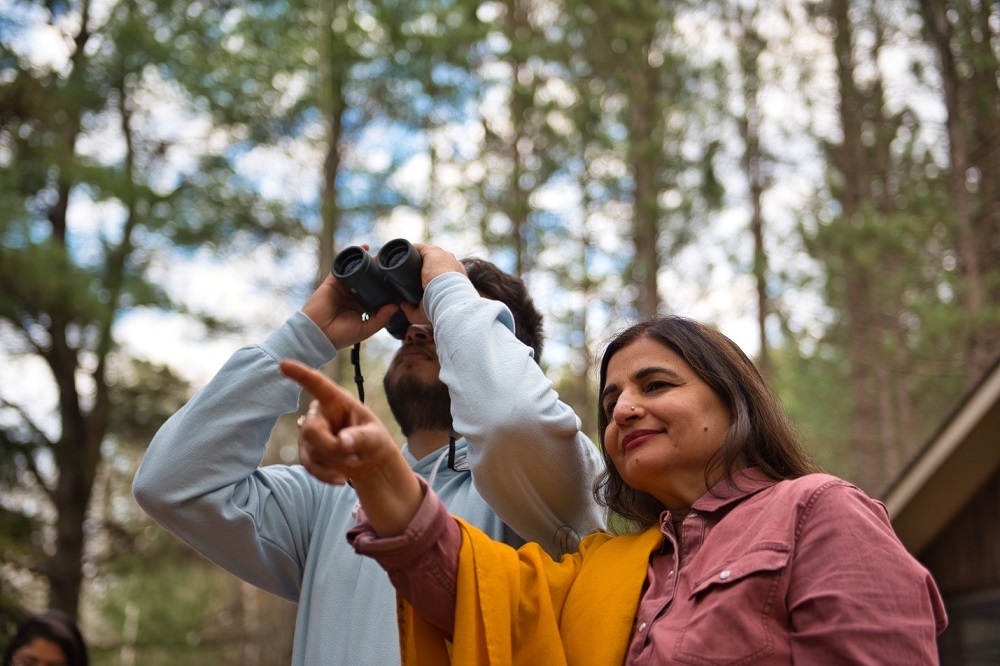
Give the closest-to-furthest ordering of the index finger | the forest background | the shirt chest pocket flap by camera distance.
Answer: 1. the index finger
2. the shirt chest pocket flap
3. the forest background

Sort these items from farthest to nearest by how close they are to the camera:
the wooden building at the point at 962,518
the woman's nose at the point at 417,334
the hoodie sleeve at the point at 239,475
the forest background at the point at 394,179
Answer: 1. the forest background at the point at 394,179
2. the wooden building at the point at 962,518
3. the woman's nose at the point at 417,334
4. the hoodie sleeve at the point at 239,475

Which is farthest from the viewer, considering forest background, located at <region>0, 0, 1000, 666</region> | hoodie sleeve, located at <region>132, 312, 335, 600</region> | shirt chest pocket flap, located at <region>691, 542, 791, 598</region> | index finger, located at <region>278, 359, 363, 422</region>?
forest background, located at <region>0, 0, 1000, 666</region>

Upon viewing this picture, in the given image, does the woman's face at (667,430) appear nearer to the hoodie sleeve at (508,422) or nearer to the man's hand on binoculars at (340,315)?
the hoodie sleeve at (508,422)

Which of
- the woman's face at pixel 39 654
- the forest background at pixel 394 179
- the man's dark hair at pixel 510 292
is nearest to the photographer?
the man's dark hair at pixel 510 292

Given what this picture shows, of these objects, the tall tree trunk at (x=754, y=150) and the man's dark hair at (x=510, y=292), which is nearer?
the man's dark hair at (x=510, y=292)

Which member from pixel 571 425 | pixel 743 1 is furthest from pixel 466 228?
pixel 571 425

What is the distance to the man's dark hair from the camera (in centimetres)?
213

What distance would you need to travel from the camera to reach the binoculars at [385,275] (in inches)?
75.3

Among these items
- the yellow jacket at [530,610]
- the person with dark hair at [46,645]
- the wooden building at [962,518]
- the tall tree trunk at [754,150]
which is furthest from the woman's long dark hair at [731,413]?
the tall tree trunk at [754,150]

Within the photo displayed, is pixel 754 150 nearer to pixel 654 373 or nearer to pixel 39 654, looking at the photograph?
pixel 39 654

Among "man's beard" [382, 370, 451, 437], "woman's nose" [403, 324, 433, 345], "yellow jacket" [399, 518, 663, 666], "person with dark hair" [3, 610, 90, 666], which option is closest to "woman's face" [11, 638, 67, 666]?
"person with dark hair" [3, 610, 90, 666]

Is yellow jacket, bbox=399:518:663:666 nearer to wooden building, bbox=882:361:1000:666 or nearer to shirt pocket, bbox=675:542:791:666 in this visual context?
shirt pocket, bbox=675:542:791:666

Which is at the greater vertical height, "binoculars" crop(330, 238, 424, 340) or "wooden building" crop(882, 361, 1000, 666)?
"binoculars" crop(330, 238, 424, 340)

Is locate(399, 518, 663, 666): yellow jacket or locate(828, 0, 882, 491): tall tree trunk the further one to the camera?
locate(828, 0, 882, 491): tall tree trunk
